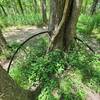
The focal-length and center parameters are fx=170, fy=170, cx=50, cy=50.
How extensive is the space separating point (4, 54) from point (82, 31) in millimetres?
2809

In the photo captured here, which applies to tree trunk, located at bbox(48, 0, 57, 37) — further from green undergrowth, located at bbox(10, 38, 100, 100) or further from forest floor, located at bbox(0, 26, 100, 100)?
forest floor, located at bbox(0, 26, 100, 100)

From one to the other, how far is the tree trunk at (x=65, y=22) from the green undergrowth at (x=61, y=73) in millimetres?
165

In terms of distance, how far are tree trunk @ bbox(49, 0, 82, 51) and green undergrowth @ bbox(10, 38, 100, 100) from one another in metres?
0.17

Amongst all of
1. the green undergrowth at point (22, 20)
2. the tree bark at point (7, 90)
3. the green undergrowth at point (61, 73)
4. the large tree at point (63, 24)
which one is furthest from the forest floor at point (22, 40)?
the tree bark at point (7, 90)

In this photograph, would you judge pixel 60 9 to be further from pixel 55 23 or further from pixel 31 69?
pixel 31 69

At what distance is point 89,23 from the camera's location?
6109 mm

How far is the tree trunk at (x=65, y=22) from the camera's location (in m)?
2.62

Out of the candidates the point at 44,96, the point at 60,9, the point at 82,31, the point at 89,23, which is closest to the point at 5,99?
the point at 44,96

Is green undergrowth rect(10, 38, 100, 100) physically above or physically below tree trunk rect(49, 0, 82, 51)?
below

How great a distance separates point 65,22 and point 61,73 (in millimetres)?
864

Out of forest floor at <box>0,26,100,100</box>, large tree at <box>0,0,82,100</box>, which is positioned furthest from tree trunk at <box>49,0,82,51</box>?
forest floor at <box>0,26,100,100</box>

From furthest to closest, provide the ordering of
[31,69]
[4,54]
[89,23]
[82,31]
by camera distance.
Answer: [89,23], [82,31], [4,54], [31,69]

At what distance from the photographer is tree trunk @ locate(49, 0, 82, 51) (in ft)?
8.61

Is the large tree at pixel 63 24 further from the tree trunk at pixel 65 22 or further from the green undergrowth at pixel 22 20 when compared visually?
the green undergrowth at pixel 22 20
